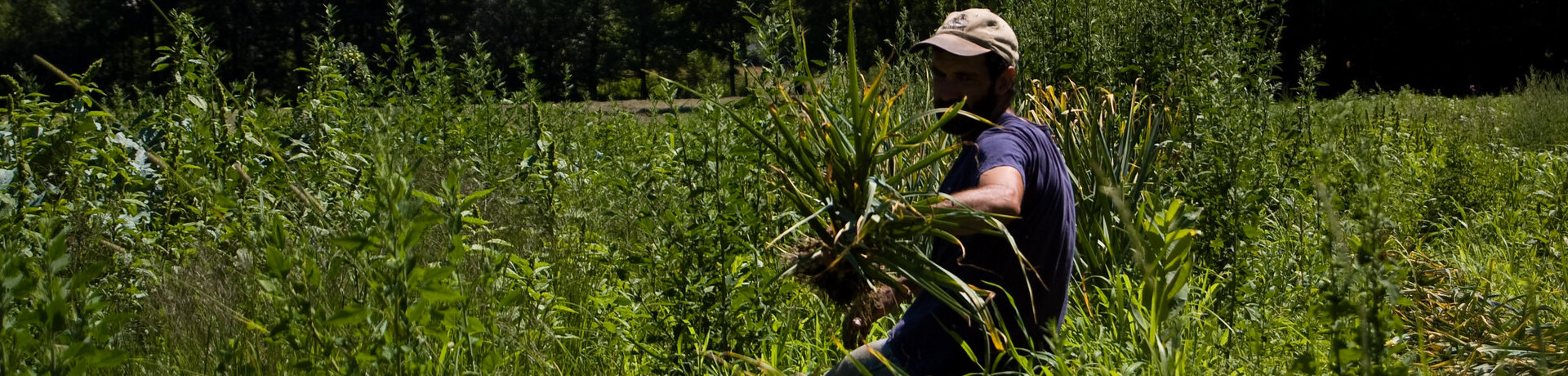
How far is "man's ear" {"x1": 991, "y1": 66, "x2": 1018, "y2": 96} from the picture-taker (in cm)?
267

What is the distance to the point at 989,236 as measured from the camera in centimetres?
251

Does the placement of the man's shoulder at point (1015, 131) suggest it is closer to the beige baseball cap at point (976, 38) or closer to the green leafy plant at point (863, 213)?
the green leafy plant at point (863, 213)

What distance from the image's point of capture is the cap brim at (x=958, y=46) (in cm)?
258

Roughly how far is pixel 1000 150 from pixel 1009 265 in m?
0.28

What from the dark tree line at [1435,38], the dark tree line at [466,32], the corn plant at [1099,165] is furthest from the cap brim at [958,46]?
the dark tree line at [466,32]

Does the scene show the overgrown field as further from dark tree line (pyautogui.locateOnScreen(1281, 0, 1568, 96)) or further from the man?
dark tree line (pyautogui.locateOnScreen(1281, 0, 1568, 96))

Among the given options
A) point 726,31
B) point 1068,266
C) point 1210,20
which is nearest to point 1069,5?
point 1210,20

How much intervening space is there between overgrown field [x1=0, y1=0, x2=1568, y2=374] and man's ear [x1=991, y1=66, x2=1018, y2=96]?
0.43 metres

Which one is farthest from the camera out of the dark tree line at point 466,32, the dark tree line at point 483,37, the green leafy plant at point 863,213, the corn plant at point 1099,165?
the dark tree line at point 483,37

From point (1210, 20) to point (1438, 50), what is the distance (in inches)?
1126

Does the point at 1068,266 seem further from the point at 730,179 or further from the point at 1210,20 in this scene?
the point at 1210,20

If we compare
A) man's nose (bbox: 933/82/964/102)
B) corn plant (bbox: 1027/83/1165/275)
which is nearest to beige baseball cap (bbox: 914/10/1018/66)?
man's nose (bbox: 933/82/964/102)

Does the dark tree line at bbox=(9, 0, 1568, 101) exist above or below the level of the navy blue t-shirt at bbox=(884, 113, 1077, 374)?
below

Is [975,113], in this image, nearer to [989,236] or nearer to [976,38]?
[976,38]
